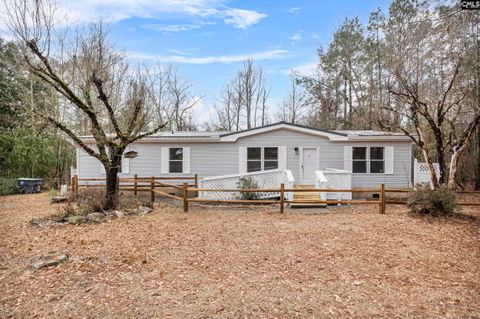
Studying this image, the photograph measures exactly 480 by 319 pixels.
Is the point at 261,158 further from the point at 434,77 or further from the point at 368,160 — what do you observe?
the point at 434,77

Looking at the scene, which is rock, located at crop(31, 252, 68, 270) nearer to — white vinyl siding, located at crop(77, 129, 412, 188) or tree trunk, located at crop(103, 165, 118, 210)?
tree trunk, located at crop(103, 165, 118, 210)

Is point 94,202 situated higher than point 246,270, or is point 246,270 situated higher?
point 94,202

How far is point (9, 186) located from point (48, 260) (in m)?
12.1

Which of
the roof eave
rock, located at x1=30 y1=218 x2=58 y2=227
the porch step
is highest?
the roof eave

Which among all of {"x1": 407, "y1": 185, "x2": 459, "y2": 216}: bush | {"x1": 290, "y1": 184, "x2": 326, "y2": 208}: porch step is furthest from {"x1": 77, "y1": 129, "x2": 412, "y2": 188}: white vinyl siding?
{"x1": 407, "y1": 185, "x2": 459, "y2": 216}: bush

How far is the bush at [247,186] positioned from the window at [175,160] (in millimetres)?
3824

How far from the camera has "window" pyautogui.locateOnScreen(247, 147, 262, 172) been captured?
42.2ft

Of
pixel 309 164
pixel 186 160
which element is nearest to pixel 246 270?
pixel 309 164

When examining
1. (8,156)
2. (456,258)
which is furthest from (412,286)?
(8,156)

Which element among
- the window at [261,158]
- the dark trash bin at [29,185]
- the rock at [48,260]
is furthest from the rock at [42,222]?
the dark trash bin at [29,185]

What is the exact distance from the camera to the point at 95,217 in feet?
25.4

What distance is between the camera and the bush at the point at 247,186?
10484 millimetres

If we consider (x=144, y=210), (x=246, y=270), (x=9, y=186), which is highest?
(x=9, y=186)

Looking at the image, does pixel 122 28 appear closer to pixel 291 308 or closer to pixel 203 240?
pixel 203 240
